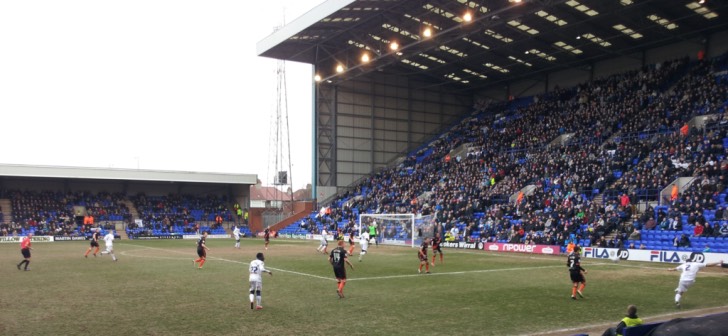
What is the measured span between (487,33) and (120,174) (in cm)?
4398

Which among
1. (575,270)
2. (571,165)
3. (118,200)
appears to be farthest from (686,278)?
(118,200)

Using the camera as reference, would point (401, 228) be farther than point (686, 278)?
Yes

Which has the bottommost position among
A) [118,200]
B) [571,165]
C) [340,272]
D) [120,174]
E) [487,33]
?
[340,272]

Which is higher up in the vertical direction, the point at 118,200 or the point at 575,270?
the point at 118,200

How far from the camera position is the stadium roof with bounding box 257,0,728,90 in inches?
1638

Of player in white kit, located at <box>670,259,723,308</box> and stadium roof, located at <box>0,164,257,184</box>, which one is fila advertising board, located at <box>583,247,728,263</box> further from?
stadium roof, located at <box>0,164,257,184</box>

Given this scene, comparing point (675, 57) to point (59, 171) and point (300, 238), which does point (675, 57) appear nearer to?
point (300, 238)

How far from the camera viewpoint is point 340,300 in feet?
54.7

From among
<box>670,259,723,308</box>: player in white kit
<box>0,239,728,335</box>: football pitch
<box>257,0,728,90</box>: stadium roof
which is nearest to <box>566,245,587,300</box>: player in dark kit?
<box>0,239,728,335</box>: football pitch

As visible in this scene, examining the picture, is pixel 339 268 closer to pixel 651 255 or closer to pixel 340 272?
pixel 340 272

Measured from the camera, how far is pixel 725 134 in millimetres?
37125

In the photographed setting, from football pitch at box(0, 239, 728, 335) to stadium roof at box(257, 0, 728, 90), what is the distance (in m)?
20.6

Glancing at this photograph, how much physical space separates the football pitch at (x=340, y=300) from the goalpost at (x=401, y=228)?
19019mm

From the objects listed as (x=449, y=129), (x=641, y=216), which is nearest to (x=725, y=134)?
(x=641, y=216)
